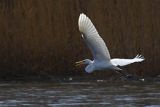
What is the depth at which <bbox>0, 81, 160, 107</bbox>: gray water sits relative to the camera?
1540cm

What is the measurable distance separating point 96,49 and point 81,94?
0.94 m

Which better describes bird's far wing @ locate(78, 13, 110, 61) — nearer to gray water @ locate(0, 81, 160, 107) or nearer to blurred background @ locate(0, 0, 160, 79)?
gray water @ locate(0, 81, 160, 107)

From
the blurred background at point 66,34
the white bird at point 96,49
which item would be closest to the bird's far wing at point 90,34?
the white bird at point 96,49

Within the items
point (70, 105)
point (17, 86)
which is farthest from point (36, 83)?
point (70, 105)

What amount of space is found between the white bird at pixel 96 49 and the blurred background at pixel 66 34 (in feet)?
5.08

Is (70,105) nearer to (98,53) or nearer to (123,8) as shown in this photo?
(98,53)

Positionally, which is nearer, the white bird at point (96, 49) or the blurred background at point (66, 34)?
the white bird at point (96, 49)

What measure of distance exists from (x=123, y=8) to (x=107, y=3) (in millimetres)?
332

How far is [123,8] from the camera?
18734 millimetres

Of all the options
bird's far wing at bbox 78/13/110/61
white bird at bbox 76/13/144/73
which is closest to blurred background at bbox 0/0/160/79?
white bird at bbox 76/13/144/73

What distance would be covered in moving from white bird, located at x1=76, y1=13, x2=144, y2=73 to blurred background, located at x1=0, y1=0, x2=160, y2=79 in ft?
5.08

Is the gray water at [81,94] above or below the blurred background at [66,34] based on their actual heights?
below

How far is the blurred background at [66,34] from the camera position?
18.4 metres

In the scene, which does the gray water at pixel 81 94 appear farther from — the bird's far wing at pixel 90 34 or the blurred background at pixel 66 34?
the bird's far wing at pixel 90 34
